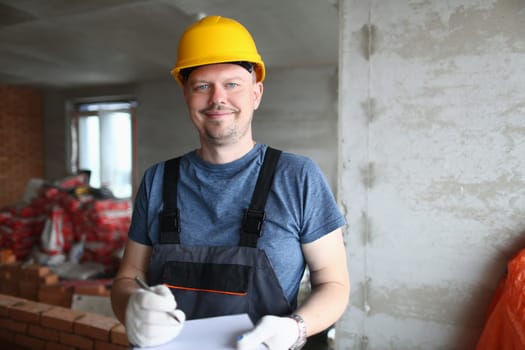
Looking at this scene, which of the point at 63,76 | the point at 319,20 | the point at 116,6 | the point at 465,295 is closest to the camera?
the point at 465,295

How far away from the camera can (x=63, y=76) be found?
813cm

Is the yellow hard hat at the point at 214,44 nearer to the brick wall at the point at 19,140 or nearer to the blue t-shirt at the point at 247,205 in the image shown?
the blue t-shirt at the point at 247,205

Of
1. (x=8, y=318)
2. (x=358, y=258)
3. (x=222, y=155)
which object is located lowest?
(x=8, y=318)

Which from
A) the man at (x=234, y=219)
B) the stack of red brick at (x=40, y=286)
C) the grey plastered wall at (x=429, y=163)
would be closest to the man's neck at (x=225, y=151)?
the man at (x=234, y=219)

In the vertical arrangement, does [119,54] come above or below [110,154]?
above

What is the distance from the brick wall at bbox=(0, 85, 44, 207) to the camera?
8844mm

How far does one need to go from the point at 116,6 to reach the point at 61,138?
665 centimetres

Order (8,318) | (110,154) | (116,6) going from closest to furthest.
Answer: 1. (8,318)
2. (116,6)
3. (110,154)

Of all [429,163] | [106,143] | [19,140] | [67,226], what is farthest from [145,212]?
[19,140]

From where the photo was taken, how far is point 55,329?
2617mm

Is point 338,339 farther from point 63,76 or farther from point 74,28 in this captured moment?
point 63,76

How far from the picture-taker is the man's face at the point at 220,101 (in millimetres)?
1191

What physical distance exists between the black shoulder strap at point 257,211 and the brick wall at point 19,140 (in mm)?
9632

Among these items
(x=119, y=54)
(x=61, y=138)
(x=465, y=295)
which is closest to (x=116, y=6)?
(x=119, y=54)
